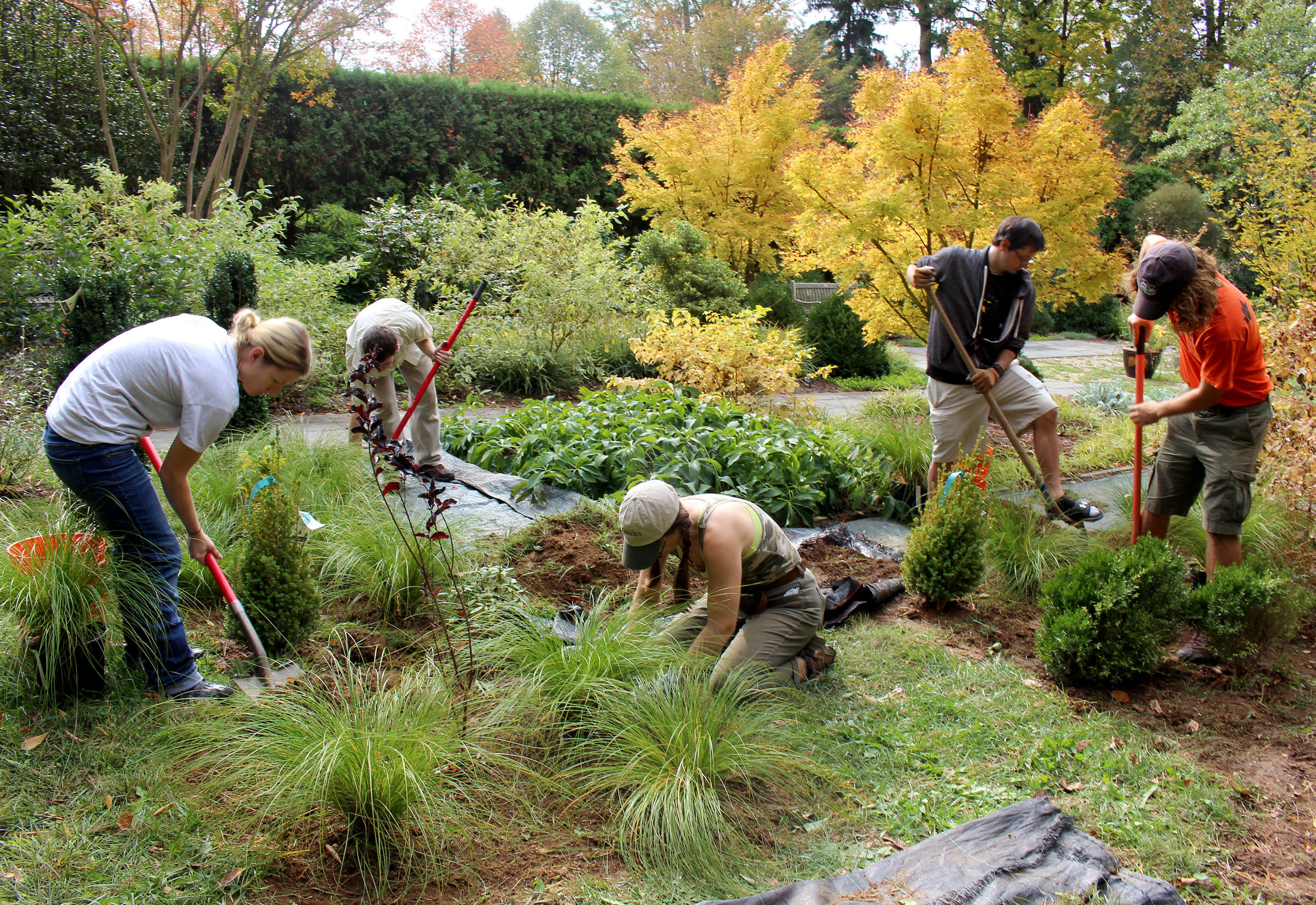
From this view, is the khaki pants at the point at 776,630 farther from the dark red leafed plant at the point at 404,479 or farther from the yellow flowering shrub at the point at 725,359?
the yellow flowering shrub at the point at 725,359

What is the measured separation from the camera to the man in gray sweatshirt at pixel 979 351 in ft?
15.8

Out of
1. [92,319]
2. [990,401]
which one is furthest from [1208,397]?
[92,319]

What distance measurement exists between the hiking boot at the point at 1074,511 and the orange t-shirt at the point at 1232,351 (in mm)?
1365

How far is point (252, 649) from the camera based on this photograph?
3.24 meters

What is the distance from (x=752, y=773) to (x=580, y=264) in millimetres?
7433

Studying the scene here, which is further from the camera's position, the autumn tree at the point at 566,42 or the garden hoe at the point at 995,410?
the autumn tree at the point at 566,42

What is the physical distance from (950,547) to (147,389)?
3.41 meters

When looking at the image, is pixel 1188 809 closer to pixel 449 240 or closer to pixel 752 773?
pixel 752 773

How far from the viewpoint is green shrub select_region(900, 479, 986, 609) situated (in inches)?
152

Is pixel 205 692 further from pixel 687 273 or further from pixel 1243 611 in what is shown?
pixel 687 273

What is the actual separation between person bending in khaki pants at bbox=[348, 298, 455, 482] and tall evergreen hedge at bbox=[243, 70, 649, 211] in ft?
33.9

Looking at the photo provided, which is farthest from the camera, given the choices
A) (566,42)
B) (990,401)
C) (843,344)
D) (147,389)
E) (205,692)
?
(566,42)

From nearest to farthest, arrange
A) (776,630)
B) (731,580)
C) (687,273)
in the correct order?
(731,580), (776,630), (687,273)

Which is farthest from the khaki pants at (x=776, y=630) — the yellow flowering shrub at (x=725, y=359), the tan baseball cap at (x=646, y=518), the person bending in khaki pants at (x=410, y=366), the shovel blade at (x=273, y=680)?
the yellow flowering shrub at (x=725, y=359)
